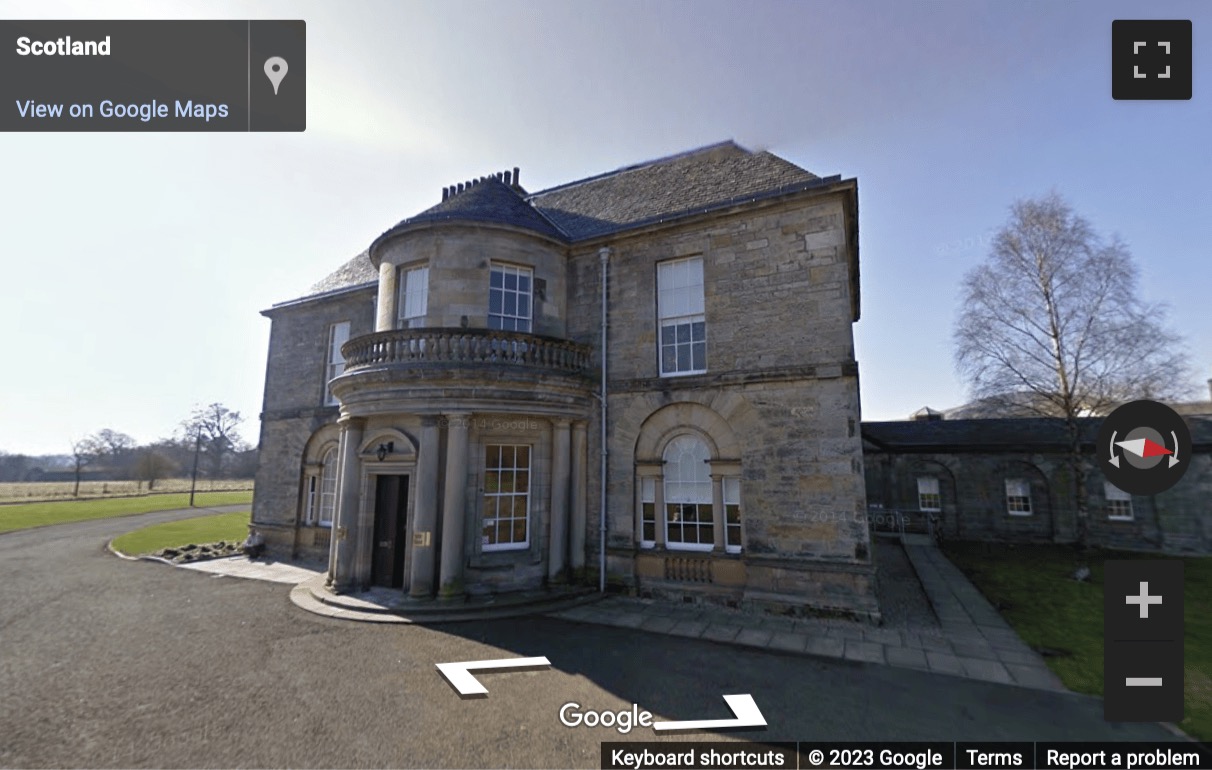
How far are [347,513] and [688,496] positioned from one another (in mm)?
8229

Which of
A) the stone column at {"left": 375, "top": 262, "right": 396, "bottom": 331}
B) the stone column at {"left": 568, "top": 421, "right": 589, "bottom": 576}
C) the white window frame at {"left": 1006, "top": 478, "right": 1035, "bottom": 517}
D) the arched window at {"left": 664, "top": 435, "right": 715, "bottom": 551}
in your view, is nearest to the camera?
the arched window at {"left": 664, "top": 435, "right": 715, "bottom": 551}

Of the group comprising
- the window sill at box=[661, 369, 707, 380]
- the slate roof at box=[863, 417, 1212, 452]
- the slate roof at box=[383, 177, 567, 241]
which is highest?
the slate roof at box=[383, 177, 567, 241]

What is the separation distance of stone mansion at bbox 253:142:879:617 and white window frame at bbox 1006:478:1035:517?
20156mm

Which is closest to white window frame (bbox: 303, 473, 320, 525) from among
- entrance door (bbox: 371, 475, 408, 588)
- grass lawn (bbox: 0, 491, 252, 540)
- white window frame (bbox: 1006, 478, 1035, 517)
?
entrance door (bbox: 371, 475, 408, 588)

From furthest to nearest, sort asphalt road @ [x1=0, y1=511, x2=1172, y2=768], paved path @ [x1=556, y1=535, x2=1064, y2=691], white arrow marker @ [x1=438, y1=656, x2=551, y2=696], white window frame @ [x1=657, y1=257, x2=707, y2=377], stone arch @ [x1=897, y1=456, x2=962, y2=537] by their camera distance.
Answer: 1. stone arch @ [x1=897, y1=456, x2=962, y2=537]
2. white window frame @ [x1=657, y1=257, x2=707, y2=377]
3. paved path @ [x1=556, y1=535, x2=1064, y2=691]
4. white arrow marker @ [x1=438, y1=656, x2=551, y2=696]
5. asphalt road @ [x1=0, y1=511, x2=1172, y2=768]

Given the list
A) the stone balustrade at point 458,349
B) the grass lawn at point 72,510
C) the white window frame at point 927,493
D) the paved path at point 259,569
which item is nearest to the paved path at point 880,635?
the stone balustrade at point 458,349

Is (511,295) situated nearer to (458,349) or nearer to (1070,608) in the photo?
(458,349)

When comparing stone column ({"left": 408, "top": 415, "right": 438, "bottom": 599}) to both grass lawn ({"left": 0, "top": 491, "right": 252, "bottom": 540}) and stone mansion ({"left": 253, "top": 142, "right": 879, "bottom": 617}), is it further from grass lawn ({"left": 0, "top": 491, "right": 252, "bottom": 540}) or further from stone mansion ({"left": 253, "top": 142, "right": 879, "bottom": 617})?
grass lawn ({"left": 0, "top": 491, "right": 252, "bottom": 540})

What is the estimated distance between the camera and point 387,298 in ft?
44.1

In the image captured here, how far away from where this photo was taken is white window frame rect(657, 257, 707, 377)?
12.4 m

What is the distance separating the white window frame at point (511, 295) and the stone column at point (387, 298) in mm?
2777

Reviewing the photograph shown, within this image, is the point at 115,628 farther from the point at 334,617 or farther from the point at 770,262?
the point at 770,262

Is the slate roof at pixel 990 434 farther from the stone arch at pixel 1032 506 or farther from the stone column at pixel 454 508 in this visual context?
the stone column at pixel 454 508

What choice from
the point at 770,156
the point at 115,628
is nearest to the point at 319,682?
the point at 115,628
